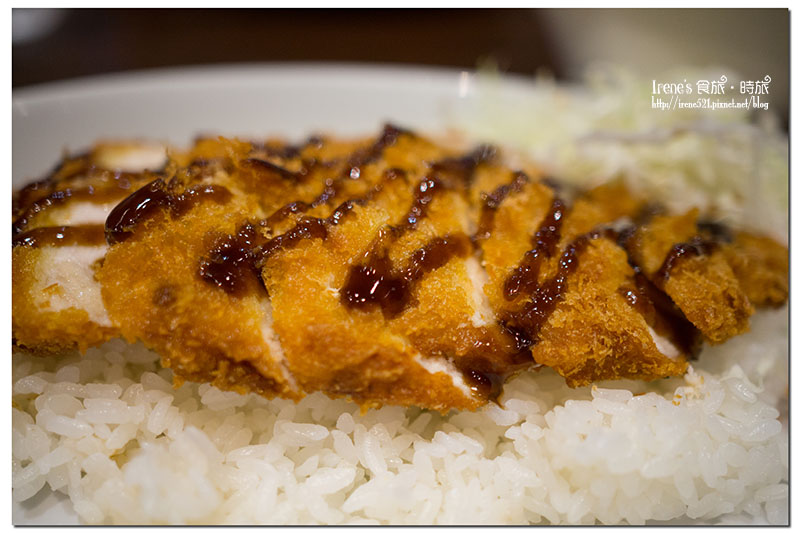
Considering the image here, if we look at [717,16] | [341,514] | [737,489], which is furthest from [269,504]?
[717,16]

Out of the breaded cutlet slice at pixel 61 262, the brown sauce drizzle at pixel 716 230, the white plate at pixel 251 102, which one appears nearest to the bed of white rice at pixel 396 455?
the breaded cutlet slice at pixel 61 262

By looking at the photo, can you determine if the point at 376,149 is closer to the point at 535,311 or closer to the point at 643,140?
the point at 535,311

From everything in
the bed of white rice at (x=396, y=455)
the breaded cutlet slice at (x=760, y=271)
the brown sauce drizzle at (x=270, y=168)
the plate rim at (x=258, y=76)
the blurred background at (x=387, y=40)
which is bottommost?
the bed of white rice at (x=396, y=455)

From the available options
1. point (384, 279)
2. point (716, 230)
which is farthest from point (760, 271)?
point (384, 279)

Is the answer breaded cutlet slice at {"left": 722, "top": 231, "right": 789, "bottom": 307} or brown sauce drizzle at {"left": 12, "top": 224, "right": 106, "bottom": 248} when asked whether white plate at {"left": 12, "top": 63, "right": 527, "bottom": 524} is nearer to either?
brown sauce drizzle at {"left": 12, "top": 224, "right": 106, "bottom": 248}

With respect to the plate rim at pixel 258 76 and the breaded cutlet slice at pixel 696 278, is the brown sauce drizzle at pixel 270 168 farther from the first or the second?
the plate rim at pixel 258 76

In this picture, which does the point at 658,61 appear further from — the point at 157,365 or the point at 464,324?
the point at 157,365
